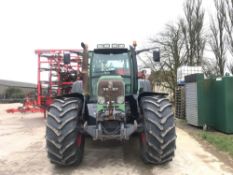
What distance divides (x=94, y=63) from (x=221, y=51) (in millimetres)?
20520

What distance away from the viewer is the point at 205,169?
702 cm

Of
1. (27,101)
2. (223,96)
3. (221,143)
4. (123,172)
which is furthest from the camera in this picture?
(27,101)

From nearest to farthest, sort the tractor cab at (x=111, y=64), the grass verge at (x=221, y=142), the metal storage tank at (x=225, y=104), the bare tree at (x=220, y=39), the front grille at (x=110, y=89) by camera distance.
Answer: the front grille at (x=110, y=89) < the tractor cab at (x=111, y=64) < the grass verge at (x=221, y=142) < the metal storage tank at (x=225, y=104) < the bare tree at (x=220, y=39)

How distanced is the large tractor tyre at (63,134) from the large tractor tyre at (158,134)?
126 centimetres

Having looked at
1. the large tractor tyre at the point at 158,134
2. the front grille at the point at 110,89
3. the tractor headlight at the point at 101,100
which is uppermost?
the front grille at the point at 110,89

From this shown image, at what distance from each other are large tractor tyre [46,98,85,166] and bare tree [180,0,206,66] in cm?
2326

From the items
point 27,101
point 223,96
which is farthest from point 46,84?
point 223,96

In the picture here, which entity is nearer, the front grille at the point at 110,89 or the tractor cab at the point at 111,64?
the front grille at the point at 110,89

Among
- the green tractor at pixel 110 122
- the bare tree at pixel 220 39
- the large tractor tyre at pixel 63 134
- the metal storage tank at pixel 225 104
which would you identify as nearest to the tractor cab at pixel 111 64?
the green tractor at pixel 110 122

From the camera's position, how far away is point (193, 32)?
30047 mm

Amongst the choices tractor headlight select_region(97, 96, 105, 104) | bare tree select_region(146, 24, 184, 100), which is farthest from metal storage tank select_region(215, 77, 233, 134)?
bare tree select_region(146, 24, 184, 100)

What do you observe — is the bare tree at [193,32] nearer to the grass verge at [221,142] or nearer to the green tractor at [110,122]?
the grass verge at [221,142]

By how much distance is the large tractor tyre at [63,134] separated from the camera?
680 centimetres

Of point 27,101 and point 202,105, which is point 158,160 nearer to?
point 202,105
